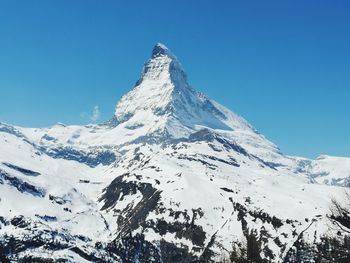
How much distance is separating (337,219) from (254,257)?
53.5 ft

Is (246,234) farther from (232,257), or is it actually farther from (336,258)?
(336,258)

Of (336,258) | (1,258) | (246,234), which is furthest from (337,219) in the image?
(1,258)

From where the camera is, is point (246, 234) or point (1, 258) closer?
point (246, 234)

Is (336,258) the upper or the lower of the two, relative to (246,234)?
lower

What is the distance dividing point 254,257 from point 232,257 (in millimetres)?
2920

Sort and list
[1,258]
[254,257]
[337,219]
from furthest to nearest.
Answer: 1. [1,258]
2. [254,257]
3. [337,219]

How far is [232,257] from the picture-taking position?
54906 mm

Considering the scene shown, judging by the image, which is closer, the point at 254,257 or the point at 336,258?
the point at 336,258

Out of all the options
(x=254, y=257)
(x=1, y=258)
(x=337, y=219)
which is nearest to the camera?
(x=337, y=219)

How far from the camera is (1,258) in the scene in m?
124

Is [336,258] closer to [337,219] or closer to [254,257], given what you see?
[337,219]

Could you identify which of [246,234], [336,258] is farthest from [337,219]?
[246,234]

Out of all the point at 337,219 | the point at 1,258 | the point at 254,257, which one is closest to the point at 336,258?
the point at 337,219

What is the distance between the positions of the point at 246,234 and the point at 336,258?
1548cm
